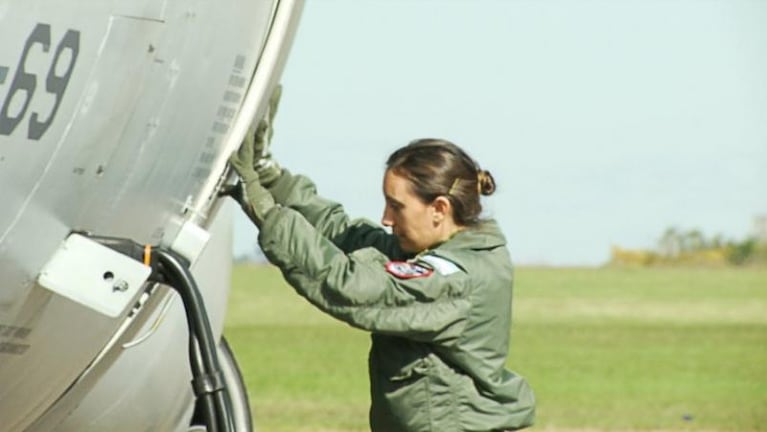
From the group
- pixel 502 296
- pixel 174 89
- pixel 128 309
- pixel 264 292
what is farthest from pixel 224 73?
pixel 264 292

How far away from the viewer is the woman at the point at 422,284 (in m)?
5.09

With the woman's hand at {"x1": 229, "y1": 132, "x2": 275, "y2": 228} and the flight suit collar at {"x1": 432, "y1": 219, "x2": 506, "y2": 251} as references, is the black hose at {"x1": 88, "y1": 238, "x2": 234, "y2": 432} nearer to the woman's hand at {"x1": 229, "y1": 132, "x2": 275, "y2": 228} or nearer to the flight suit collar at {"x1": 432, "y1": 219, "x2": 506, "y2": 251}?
the woman's hand at {"x1": 229, "y1": 132, "x2": 275, "y2": 228}

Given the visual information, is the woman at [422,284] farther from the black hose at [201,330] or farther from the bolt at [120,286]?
the bolt at [120,286]

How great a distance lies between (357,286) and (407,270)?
7.4 inches

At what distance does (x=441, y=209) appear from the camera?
5422mm

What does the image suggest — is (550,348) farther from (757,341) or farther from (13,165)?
(13,165)

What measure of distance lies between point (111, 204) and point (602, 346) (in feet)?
70.9

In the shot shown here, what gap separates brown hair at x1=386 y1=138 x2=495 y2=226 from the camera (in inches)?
211

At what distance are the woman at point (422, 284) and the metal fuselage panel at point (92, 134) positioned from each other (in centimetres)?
28

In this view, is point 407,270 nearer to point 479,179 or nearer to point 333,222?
point 479,179

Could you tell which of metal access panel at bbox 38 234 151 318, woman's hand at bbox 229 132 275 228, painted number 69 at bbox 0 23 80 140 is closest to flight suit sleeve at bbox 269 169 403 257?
woman's hand at bbox 229 132 275 228

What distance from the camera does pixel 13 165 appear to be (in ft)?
13.9

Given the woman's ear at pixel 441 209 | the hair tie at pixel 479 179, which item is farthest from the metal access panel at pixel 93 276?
the hair tie at pixel 479 179

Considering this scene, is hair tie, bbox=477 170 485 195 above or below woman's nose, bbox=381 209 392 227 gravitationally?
above
